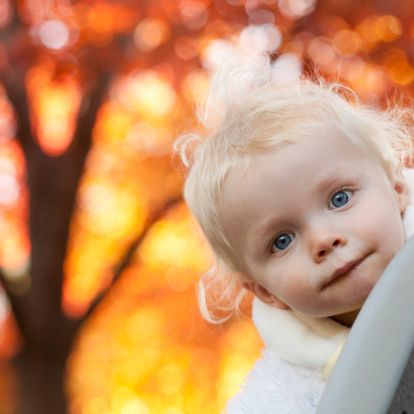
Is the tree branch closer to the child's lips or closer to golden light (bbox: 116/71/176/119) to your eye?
golden light (bbox: 116/71/176/119)

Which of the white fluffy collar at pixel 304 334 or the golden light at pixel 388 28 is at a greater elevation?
the white fluffy collar at pixel 304 334

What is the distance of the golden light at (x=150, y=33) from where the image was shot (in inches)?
177

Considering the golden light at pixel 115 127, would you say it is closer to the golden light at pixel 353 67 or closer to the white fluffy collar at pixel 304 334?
the golden light at pixel 353 67

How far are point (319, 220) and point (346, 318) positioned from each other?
0.16 metres

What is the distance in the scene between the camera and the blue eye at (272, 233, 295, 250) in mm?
1115

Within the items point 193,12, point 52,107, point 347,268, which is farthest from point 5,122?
point 347,268

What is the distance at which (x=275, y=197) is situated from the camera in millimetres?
1103

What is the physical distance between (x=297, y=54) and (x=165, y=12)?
0.90 metres

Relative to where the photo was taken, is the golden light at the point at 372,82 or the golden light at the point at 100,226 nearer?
the golden light at the point at 372,82

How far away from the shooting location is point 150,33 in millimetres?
4602

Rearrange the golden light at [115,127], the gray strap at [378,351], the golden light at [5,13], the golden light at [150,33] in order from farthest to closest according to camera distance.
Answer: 1. the golden light at [115,127]
2. the golden light at [5,13]
3. the golden light at [150,33]
4. the gray strap at [378,351]

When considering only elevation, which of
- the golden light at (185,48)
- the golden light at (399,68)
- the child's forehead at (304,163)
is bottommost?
the golden light at (185,48)

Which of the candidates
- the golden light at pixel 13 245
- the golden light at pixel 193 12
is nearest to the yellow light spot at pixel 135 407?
the golden light at pixel 13 245

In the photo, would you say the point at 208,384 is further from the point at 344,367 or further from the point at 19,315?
the point at 344,367
